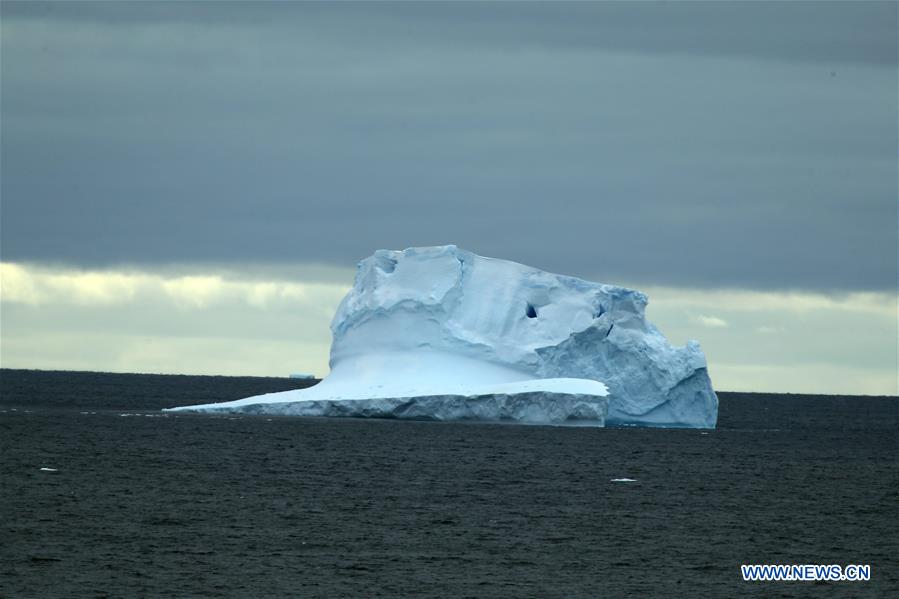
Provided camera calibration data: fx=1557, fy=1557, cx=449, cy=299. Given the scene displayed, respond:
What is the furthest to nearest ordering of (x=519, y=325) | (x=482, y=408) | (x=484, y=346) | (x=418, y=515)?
(x=519, y=325) < (x=484, y=346) < (x=482, y=408) < (x=418, y=515)

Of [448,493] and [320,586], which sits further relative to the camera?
[448,493]

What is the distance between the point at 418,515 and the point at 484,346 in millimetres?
17623

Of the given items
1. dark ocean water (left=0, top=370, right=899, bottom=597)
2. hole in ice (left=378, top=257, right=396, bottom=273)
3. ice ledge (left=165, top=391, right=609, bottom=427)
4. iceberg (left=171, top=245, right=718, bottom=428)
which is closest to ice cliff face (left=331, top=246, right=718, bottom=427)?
iceberg (left=171, top=245, right=718, bottom=428)

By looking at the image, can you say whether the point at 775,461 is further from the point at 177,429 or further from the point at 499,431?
the point at 177,429

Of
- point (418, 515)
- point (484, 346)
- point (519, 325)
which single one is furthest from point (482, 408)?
point (418, 515)

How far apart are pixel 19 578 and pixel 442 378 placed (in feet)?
80.4

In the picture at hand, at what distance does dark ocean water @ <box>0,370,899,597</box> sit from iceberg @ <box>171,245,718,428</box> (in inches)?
50.7

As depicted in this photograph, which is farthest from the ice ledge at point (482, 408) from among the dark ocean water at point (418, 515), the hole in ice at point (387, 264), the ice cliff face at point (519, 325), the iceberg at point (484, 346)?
the hole in ice at point (387, 264)

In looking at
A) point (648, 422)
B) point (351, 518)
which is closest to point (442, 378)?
point (648, 422)

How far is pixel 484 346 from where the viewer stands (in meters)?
43.5

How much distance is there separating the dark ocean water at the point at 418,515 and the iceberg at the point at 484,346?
1.29 metres

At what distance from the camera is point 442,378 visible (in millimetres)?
42875

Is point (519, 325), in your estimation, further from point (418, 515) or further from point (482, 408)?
point (418, 515)

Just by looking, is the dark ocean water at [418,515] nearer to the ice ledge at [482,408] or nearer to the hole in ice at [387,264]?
the ice ledge at [482,408]
